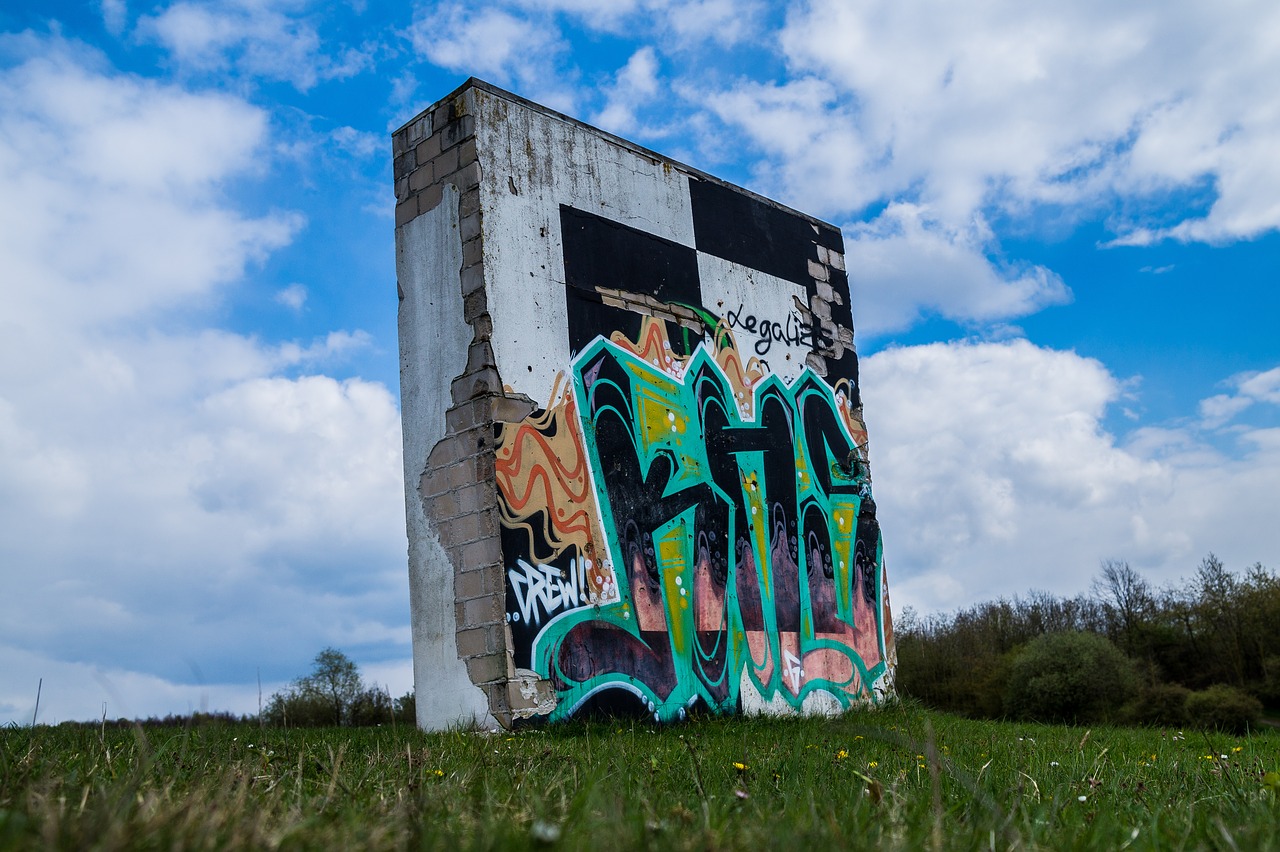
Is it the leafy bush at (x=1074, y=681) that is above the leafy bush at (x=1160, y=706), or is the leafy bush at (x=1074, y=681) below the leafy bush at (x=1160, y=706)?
above

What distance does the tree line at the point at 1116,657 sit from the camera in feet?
61.7

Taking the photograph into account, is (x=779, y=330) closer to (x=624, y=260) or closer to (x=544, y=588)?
(x=624, y=260)

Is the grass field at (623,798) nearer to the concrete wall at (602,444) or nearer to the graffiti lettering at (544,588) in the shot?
the graffiti lettering at (544,588)

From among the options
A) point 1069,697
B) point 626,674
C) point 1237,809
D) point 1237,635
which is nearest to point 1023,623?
point 1237,635

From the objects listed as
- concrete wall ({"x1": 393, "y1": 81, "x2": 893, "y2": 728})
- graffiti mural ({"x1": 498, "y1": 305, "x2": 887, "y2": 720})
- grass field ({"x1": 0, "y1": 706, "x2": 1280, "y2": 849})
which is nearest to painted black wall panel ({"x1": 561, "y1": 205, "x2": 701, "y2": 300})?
concrete wall ({"x1": 393, "y1": 81, "x2": 893, "y2": 728})

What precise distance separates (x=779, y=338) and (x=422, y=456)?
3.54m

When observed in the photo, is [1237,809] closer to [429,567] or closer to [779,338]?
[429,567]

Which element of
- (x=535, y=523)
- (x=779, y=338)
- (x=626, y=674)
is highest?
(x=779, y=338)

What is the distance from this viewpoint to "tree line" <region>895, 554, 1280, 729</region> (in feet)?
61.7

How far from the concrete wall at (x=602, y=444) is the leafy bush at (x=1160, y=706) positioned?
11.2 m

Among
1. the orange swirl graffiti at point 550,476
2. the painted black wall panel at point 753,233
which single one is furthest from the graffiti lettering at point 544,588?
the painted black wall panel at point 753,233

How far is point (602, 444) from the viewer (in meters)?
7.36

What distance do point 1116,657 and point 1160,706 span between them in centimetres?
159

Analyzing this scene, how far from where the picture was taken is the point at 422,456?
707 cm
